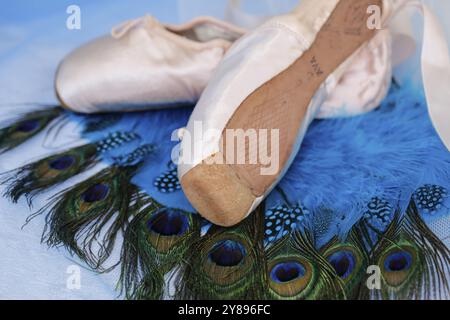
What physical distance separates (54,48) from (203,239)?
2.08 feet

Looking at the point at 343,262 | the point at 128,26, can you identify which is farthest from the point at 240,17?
the point at 343,262

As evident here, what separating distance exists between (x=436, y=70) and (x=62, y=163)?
23.1 inches

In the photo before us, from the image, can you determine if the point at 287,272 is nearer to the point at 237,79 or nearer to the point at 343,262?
the point at 343,262

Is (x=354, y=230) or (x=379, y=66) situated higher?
(x=379, y=66)

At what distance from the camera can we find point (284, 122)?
0.92m

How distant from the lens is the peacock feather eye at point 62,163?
1.02m

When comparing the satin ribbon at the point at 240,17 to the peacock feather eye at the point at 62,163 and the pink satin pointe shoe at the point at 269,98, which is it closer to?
the pink satin pointe shoe at the point at 269,98

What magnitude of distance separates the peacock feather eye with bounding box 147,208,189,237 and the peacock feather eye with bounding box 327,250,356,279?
19 cm

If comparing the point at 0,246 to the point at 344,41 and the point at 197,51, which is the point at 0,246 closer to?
the point at 197,51

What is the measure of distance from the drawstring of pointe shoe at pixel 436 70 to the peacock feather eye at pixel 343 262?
0.91 feet

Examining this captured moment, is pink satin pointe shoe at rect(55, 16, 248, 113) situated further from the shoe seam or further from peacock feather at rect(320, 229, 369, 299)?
peacock feather at rect(320, 229, 369, 299)

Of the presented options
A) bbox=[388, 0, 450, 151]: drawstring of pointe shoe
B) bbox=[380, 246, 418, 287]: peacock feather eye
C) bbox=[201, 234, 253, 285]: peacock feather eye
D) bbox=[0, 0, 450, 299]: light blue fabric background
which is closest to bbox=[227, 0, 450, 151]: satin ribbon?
bbox=[388, 0, 450, 151]: drawstring of pointe shoe

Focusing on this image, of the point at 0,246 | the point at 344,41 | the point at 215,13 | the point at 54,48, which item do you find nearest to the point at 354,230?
the point at 344,41

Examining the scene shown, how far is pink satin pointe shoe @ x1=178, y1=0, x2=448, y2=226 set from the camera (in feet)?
2.79
